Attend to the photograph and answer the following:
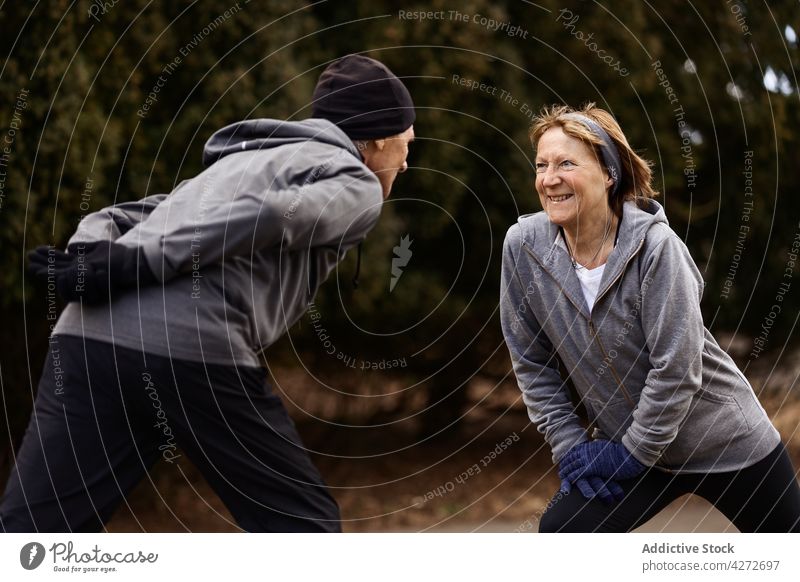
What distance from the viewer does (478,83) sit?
6.09 metres

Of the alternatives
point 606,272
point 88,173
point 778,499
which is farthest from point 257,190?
point 88,173

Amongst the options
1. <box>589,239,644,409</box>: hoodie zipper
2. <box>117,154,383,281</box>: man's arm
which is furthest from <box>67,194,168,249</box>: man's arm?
<box>589,239,644,409</box>: hoodie zipper

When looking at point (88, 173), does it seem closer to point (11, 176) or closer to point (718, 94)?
point (11, 176)

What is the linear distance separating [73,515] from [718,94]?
4871mm

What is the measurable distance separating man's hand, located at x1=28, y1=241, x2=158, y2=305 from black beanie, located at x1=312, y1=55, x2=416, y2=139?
869 millimetres

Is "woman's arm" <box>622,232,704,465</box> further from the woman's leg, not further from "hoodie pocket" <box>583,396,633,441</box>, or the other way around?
the woman's leg

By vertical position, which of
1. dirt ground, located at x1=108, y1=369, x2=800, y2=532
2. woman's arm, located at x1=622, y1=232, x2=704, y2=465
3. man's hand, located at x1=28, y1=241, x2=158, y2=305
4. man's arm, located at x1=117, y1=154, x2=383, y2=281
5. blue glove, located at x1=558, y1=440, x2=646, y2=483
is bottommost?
dirt ground, located at x1=108, y1=369, x2=800, y2=532

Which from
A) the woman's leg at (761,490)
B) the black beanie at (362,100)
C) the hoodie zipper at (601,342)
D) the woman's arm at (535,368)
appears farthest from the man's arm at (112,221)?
the woman's leg at (761,490)

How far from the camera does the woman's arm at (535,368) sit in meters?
3.57

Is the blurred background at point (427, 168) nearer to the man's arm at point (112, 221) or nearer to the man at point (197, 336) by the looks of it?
the man's arm at point (112, 221)

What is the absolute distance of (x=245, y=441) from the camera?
3.30 metres

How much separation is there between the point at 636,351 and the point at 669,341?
16 cm

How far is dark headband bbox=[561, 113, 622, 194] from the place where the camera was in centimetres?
350

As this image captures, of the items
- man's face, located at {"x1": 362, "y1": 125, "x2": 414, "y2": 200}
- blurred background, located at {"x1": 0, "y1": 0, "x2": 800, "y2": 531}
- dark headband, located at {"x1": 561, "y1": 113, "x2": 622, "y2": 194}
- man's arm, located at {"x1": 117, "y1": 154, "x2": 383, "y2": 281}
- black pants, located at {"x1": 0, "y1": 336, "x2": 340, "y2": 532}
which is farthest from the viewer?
blurred background, located at {"x1": 0, "y1": 0, "x2": 800, "y2": 531}
